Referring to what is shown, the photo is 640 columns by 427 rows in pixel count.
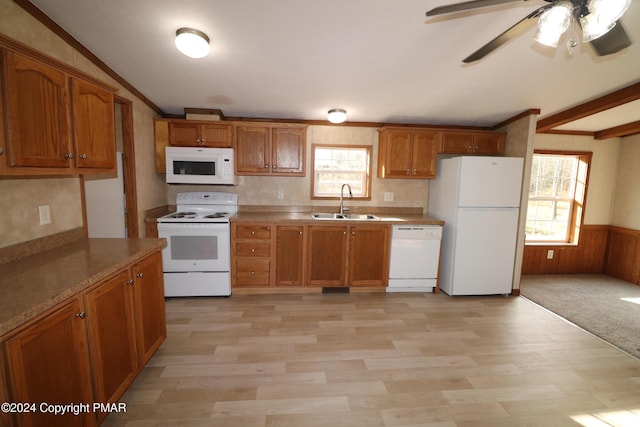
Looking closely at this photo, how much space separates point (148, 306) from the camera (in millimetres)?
1949

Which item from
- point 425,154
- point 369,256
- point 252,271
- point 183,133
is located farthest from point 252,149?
point 425,154

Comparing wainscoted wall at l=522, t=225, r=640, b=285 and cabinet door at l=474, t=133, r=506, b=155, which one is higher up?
cabinet door at l=474, t=133, r=506, b=155

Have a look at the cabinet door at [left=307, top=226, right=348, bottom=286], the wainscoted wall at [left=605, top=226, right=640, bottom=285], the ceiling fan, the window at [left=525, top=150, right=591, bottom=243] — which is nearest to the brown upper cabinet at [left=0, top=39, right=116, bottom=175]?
the ceiling fan

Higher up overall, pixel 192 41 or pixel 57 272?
pixel 192 41

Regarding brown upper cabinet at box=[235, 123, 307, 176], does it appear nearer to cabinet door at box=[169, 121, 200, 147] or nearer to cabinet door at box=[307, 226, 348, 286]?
cabinet door at box=[169, 121, 200, 147]

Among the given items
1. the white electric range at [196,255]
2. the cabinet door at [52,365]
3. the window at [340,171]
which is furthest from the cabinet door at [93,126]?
the window at [340,171]

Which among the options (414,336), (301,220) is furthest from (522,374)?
(301,220)

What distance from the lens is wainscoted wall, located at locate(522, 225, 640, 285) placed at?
14.6 ft

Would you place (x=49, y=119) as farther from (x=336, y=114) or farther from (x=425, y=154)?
(x=425, y=154)

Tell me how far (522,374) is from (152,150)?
13.9 feet

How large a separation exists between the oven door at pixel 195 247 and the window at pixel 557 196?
186 inches

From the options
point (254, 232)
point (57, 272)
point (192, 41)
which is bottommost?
point (254, 232)

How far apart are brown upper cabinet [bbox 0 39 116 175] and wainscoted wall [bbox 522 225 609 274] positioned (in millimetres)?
5580

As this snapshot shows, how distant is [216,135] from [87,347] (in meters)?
2.60
